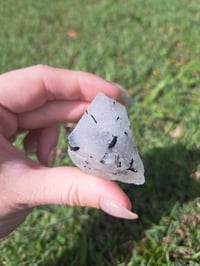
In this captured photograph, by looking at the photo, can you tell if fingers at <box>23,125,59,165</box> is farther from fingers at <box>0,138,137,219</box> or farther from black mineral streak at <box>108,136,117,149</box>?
black mineral streak at <box>108,136,117,149</box>

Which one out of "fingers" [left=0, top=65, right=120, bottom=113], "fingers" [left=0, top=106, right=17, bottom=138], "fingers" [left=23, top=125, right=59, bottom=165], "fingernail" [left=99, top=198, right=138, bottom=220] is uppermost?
"fingers" [left=0, top=65, right=120, bottom=113]

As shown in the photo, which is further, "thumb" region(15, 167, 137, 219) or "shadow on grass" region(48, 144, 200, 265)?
"shadow on grass" region(48, 144, 200, 265)

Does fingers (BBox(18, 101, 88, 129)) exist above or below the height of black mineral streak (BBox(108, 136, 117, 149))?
below

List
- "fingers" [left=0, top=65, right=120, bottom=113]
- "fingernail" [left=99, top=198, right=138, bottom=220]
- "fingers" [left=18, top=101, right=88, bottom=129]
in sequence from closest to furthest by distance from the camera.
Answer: "fingernail" [left=99, top=198, right=138, bottom=220] < "fingers" [left=0, top=65, right=120, bottom=113] < "fingers" [left=18, top=101, right=88, bottom=129]

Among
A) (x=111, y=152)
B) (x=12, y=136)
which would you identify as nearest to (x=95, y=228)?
(x=12, y=136)

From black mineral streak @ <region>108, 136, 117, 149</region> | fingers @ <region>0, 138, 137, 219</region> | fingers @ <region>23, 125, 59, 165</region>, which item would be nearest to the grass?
fingers @ <region>23, 125, 59, 165</region>

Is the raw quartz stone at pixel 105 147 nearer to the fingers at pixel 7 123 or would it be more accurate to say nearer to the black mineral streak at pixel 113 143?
the black mineral streak at pixel 113 143

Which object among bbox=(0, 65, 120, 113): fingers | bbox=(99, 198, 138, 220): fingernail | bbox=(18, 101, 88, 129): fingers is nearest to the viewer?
bbox=(99, 198, 138, 220): fingernail

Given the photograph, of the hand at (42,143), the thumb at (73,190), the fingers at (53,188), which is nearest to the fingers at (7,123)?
the hand at (42,143)
